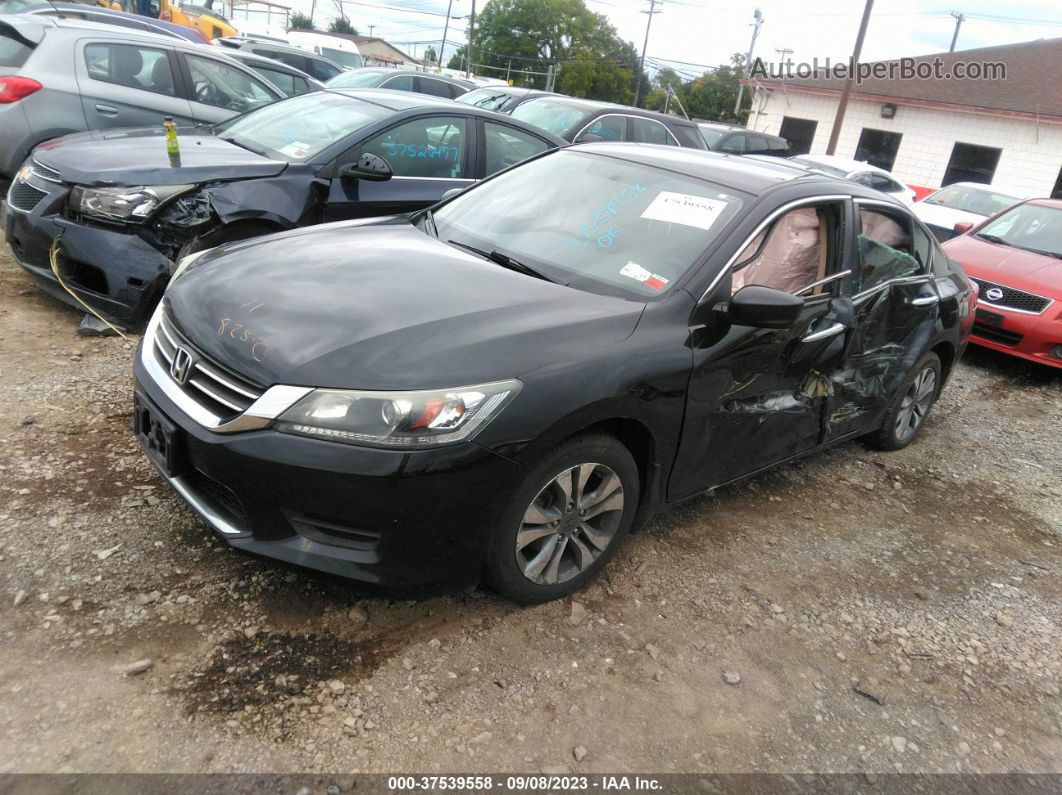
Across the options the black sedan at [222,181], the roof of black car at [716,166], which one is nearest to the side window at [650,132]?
the black sedan at [222,181]

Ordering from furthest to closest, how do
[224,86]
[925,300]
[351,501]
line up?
[224,86] → [925,300] → [351,501]

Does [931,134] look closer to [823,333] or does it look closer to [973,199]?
[973,199]

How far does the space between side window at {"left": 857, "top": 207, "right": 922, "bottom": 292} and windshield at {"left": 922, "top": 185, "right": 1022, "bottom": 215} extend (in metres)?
9.23

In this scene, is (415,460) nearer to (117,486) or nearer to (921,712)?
(117,486)

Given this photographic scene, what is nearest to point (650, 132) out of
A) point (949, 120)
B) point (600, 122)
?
point (600, 122)

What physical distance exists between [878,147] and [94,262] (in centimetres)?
2559

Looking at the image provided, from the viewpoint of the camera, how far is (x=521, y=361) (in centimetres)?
262

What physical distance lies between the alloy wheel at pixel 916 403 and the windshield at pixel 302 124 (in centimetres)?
383

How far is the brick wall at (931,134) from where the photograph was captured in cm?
2153

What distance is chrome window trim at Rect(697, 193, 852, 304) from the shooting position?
3132 mm

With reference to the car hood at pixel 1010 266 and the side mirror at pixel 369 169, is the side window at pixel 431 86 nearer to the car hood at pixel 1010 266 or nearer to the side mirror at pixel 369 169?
the car hood at pixel 1010 266


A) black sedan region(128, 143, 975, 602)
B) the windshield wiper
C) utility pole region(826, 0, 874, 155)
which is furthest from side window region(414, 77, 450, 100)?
utility pole region(826, 0, 874, 155)

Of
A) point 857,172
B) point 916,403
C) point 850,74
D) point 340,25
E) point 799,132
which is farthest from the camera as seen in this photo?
point 340,25

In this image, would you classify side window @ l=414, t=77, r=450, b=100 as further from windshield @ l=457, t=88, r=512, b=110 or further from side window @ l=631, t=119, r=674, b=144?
side window @ l=631, t=119, r=674, b=144
